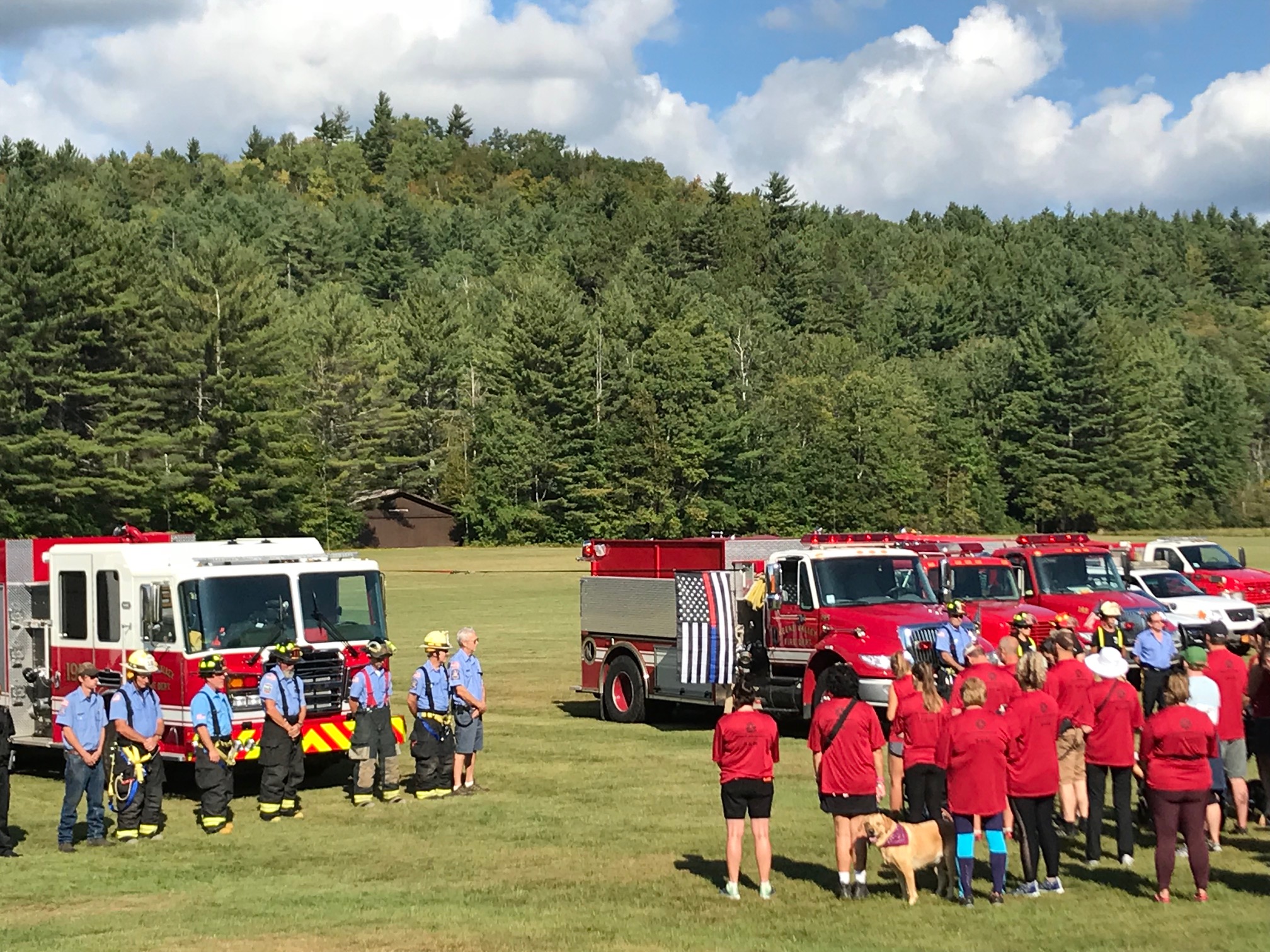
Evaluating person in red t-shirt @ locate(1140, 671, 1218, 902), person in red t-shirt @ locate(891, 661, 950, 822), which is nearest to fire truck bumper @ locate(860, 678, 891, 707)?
person in red t-shirt @ locate(891, 661, 950, 822)

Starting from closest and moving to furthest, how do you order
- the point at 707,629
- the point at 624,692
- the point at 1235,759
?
the point at 1235,759 < the point at 707,629 < the point at 624,692

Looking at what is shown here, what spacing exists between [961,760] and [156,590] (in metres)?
10.2

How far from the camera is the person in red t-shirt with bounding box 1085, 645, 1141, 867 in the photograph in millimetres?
12414

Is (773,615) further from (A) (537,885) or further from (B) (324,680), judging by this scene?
(A) (537,885)

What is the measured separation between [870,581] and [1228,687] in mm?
7823

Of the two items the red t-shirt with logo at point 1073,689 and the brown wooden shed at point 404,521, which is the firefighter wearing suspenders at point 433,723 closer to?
the red t-shirt with logo at point 1073,689

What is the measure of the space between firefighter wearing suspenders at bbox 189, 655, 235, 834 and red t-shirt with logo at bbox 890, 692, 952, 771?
288 inches

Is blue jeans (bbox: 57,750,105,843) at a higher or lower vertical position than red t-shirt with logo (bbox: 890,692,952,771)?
lower

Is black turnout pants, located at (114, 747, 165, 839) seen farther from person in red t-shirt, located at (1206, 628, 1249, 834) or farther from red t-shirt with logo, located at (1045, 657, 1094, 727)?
person in red t-shirt, located at (1206, 628, 1249, 834)

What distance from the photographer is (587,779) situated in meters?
18.2

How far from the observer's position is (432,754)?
17219mm

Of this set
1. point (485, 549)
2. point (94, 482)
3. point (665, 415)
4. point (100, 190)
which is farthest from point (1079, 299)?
point (94, 482)

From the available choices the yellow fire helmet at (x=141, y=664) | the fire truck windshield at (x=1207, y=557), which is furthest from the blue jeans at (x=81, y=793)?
the fire truck windshield at (x=1207, y=557)

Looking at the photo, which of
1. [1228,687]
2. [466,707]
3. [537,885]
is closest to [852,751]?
[537,885]
